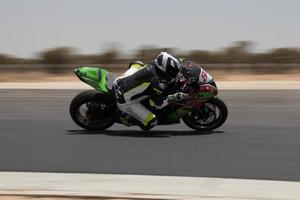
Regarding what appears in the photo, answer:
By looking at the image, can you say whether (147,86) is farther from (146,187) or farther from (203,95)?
(146,187)

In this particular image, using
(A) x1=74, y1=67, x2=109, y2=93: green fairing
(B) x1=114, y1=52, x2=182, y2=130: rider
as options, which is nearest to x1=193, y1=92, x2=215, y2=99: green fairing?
(B) x1=114, y1=52, x2=182, y2=130: rider

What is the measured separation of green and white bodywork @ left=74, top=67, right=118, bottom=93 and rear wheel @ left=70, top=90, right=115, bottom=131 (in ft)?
0.46

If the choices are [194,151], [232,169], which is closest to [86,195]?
[232,169]

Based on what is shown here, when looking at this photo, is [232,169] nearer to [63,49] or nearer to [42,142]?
[42,142]

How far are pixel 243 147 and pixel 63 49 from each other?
35056mm

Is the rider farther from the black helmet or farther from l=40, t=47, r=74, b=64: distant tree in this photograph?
l=40, t=47, r=74, b=64: distant tree

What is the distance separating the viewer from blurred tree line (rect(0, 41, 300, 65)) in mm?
43000

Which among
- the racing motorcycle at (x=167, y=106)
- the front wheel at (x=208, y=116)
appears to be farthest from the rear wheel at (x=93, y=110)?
the front wheel at (x=208, y=116)

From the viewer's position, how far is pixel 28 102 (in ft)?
73.4

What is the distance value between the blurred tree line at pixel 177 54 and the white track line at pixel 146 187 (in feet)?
107

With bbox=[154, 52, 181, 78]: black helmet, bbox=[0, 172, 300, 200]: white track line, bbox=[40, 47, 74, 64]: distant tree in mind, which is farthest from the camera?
bbox=[40, 47, 74, 64]: distant tree

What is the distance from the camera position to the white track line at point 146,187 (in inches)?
339

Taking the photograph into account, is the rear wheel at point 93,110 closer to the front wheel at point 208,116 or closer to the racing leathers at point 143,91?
the racing leathers at point 143,91

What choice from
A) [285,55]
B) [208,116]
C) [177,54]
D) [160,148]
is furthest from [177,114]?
[177,54]
